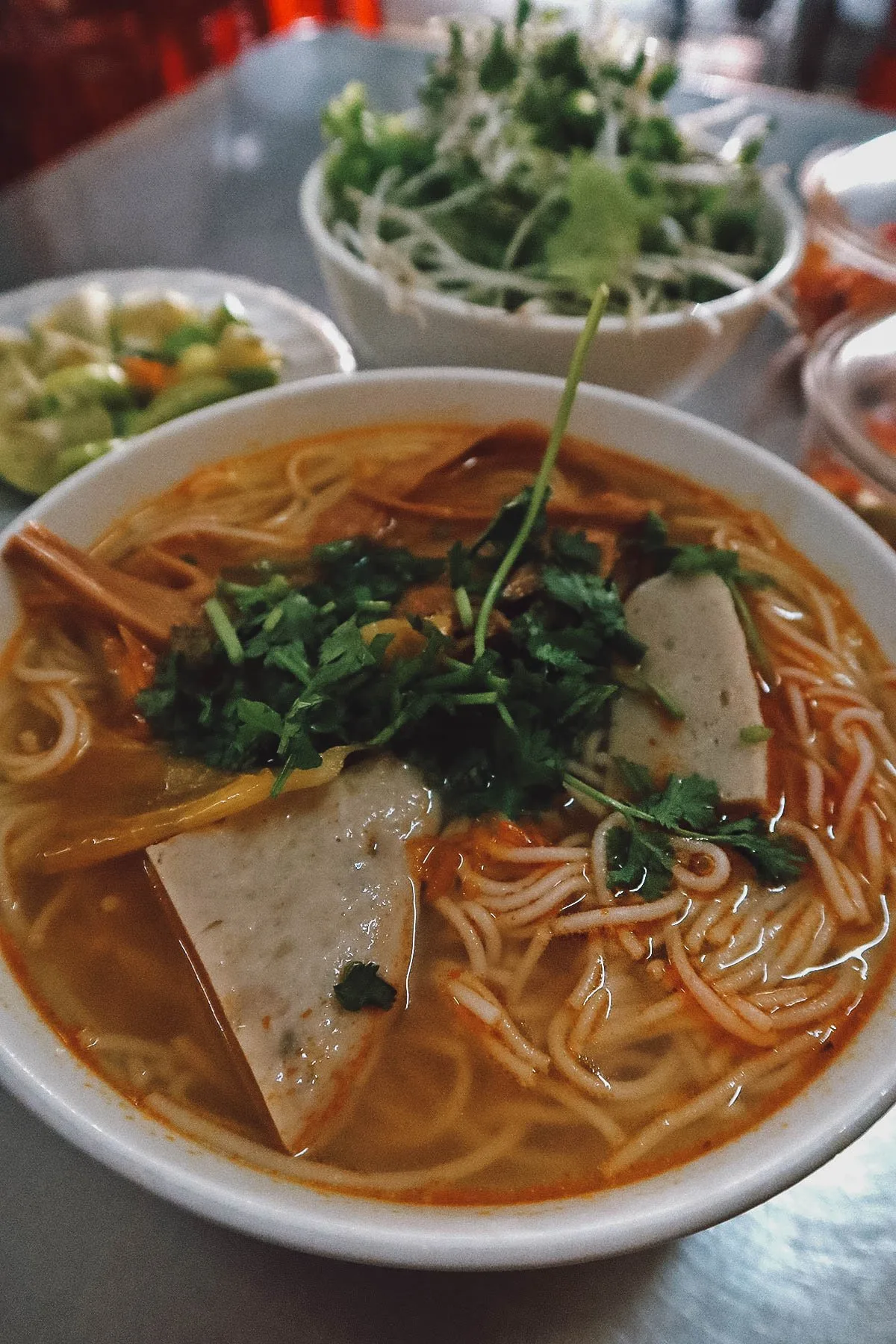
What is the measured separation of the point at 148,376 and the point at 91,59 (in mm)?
4012

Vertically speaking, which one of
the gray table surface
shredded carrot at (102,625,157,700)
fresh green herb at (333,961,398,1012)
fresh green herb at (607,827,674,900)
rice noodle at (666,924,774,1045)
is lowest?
the gray table surface

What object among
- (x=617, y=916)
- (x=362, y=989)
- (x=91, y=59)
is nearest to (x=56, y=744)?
(x=362, y=989)

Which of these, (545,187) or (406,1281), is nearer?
(406,1281)

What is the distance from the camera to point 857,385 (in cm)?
236

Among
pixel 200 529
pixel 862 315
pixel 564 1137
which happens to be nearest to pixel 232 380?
pixel 200 529

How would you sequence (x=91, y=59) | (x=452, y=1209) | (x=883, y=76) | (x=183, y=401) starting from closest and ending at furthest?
(x=452, y=1209), (x=183, y=401), (x=91, y=59), (x=883, y=76)

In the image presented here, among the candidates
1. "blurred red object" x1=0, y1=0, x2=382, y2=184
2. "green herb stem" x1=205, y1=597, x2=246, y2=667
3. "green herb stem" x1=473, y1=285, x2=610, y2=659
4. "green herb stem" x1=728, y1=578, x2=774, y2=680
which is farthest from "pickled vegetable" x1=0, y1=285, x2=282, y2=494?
"blurred red object" x1=0, y1=0, x2=382, y2=184

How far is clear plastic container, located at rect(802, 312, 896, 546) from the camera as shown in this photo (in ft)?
6.93

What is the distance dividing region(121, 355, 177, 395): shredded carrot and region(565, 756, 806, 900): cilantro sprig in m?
1.72

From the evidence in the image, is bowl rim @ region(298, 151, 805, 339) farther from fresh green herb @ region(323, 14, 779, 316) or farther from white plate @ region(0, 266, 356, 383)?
white plate @ region(0, 266, 356, 383)

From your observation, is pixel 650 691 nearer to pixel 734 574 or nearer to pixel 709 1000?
pixel 734 574

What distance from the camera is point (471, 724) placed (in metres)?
1.54

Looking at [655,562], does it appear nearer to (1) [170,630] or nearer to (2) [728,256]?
(1) [170,630]

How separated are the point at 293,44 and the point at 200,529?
149 inches
